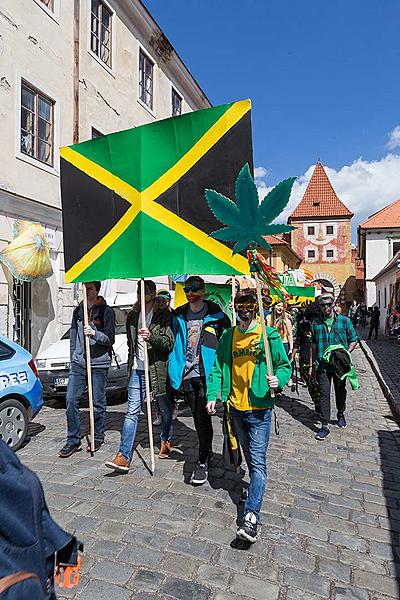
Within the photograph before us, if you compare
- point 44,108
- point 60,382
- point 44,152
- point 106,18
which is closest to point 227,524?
point 60,382

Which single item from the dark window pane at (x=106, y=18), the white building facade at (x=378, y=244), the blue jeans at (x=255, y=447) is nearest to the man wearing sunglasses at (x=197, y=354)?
the blue jeans at (x=255, y=447)

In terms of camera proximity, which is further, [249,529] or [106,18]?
[106,18]

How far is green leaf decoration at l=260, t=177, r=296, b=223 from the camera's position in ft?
12.1

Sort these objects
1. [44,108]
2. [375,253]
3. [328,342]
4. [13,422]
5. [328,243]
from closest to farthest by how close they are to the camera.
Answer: [13,422] < [328,342] < [44,108] < [375,253] < [328,243]

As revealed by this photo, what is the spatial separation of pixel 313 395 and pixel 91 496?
391 cm

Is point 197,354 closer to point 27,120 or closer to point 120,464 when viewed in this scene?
point 120,464

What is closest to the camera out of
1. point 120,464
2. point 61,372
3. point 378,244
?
point 120,464

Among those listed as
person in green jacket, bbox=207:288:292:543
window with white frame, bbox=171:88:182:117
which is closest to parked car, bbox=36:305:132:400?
person in green jacket, bbox=207:288:292:543

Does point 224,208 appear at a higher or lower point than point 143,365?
higher

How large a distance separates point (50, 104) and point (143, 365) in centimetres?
984

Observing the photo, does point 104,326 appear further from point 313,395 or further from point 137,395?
point 313,395

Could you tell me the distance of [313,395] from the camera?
7.02 meters

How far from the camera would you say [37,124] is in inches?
457

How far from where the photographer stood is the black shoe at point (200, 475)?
4441 millimetres
